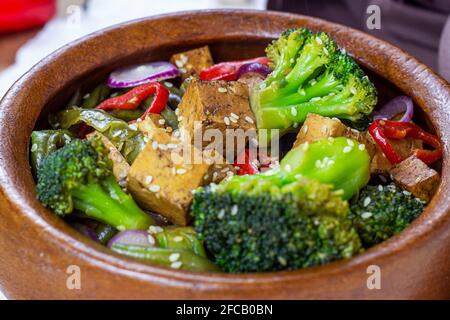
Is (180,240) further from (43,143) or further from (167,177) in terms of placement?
(43,143)

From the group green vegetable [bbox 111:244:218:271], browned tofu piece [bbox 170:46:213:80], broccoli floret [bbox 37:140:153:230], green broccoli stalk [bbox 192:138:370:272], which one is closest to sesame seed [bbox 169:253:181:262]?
green vegetable [bbox 111:244:218:271]

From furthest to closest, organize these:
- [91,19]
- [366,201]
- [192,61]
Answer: [91,19], [192,61], [366,201]

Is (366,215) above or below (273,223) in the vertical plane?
below

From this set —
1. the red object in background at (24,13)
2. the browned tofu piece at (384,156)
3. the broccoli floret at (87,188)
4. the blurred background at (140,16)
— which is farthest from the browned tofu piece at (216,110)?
the red object in background at (24,13)

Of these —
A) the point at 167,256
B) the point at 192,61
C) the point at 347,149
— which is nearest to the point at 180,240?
the point at 167,256

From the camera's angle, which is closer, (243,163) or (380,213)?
(380,213)

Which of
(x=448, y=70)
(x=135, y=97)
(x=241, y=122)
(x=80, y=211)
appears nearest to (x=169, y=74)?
(x=135, y=97)

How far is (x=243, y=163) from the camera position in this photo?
2607 mm

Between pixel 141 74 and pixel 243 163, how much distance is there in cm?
77

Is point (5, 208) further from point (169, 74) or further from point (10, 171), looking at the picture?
point (169, 74)

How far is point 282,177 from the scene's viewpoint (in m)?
2.25

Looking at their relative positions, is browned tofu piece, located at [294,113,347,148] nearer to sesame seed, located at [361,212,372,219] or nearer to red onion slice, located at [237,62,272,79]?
sesame seed, located at [361,212,372,219]

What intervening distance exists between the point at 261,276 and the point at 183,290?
0.79 feet

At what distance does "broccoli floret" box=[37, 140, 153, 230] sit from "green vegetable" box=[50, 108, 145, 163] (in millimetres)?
260
